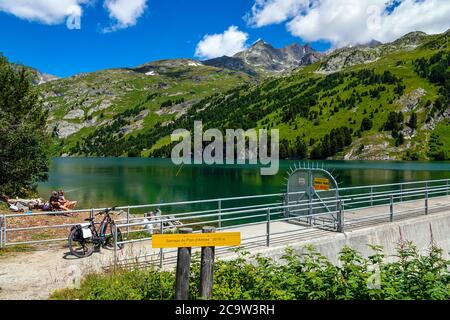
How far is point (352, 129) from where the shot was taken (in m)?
190

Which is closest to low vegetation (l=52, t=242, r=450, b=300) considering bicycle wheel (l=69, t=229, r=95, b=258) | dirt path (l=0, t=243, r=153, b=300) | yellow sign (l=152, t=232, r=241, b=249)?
dirt path (l=0, t=243, r=153, b=300)

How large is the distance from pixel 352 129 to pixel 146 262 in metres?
192

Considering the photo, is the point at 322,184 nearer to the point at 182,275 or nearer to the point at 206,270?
the point at 206,270

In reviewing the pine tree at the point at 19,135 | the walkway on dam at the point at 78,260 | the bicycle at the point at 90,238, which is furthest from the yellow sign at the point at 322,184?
the pine tree at the point at 19,135

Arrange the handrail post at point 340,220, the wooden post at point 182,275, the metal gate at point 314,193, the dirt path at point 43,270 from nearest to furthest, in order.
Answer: the wooden post at point 182,275, the dirt path at point 43,270, the handrail post at point 340,220, the metal gate at point 314,193

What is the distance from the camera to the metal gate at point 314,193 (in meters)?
17.6

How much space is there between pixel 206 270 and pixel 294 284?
83.3 inches

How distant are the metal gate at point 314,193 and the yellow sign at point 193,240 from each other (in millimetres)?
10162

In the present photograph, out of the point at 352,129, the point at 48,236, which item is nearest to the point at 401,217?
the point at 48,236

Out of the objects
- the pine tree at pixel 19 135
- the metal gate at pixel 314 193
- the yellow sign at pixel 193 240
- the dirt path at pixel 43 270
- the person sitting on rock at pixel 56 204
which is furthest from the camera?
the person sitting on rock at pixel 56 204

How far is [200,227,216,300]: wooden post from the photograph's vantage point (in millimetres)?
7484

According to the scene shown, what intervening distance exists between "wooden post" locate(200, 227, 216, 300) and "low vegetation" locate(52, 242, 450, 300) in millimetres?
693

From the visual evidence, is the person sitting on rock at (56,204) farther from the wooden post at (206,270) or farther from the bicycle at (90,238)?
the wooden post at (206,270)
